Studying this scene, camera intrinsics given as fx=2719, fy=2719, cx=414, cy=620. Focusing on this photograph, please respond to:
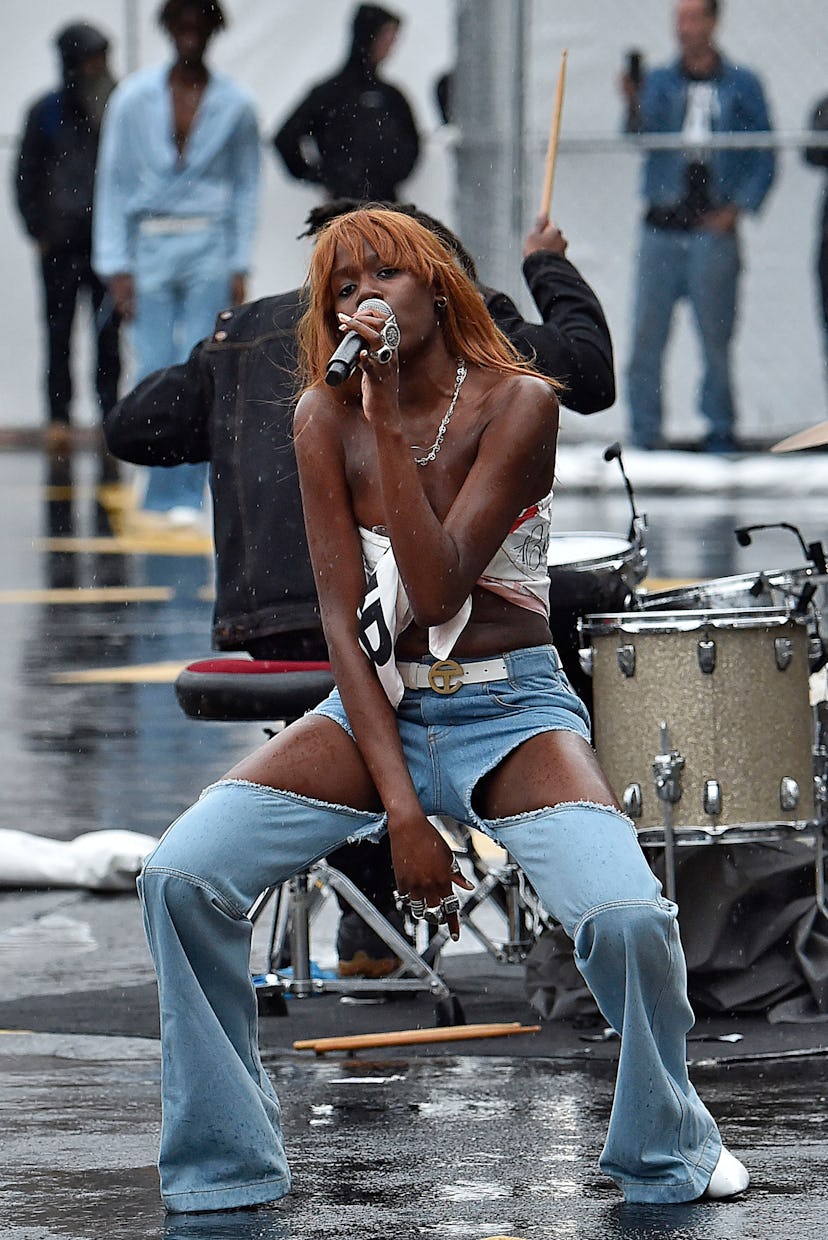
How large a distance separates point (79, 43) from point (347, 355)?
13.8 metres

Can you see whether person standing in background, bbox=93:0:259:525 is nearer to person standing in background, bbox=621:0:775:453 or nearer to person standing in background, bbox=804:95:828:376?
person standing in background, bbox=621:0:775:453

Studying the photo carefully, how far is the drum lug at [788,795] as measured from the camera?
5609 millimetres

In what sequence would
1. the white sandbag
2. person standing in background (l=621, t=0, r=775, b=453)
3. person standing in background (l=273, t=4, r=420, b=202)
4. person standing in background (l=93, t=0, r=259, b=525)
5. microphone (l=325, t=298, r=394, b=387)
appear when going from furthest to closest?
1. person standing in background (l=273, t=4, r=420, b=202)
2. person standing in background (l=621, t=0, r=775, b=453)
3. person standing in background (l=93, t=0, r=259, b=525)
4. the white sandbag
5. microphone (l=325, t=298, r=394, b=387)

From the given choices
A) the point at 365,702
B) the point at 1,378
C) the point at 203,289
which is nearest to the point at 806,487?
the point at 203,289

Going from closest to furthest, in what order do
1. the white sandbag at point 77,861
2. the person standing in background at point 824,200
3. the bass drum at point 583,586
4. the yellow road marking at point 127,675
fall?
the bass drum at point 583,586 < the white sandbag at point 77,861 < the yellow road marking at point 127,675 < the person standing in background at point 824,200

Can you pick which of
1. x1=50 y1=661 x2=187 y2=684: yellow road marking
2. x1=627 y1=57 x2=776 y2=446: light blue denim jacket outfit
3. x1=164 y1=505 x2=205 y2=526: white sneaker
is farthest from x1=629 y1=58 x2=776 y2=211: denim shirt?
x1=50 y1=661 x2=187 y2=684: yellow road marking

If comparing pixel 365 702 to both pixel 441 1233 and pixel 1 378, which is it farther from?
Answer: pixel 1 378

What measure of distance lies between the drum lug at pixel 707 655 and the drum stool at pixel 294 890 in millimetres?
767

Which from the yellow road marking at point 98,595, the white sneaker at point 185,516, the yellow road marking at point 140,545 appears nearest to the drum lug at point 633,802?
the yellow road marking at point 98,595

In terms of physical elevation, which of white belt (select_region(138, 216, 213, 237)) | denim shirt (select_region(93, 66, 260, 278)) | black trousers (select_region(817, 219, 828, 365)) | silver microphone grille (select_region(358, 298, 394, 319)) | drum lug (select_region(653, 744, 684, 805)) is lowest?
drum lug (select_region(653, 744, 684, 805))

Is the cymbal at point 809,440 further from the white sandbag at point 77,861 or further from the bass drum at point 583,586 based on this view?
the white sandbag at point 77,861

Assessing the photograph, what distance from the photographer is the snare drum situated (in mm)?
5602

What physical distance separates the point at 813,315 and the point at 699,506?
4.35 ft

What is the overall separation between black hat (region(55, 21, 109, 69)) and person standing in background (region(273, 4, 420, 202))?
77.5 inches
